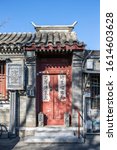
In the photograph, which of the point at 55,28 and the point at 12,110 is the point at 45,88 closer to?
the point at 12,110

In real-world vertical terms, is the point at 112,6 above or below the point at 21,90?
above

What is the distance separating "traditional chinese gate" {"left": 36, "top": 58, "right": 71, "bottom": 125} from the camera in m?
12.9

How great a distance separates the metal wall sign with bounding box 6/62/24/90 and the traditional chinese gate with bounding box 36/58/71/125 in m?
0.80

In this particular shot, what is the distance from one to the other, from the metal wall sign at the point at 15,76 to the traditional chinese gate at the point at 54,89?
0.80 m

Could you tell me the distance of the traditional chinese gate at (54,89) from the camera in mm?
12945

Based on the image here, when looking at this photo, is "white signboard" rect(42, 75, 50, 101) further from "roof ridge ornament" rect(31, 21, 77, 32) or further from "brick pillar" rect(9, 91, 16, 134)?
"roof ridge ornament" rect(31, 21, 77, 32)

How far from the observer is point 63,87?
42.7ft

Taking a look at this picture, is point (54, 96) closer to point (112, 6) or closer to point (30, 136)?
point (30, 136)

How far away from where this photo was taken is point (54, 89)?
1301cm

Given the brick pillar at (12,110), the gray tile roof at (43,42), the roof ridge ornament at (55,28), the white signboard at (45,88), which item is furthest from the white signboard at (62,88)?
the roof ridge ornament at (55,28)

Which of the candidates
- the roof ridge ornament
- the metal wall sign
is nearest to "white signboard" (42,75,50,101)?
the metal wall sign

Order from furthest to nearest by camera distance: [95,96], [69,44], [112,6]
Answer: [95,96] → [69,44] → [112,6]

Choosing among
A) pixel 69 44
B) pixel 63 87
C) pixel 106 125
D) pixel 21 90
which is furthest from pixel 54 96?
pixel 106 125

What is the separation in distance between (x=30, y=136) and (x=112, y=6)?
990 cm
